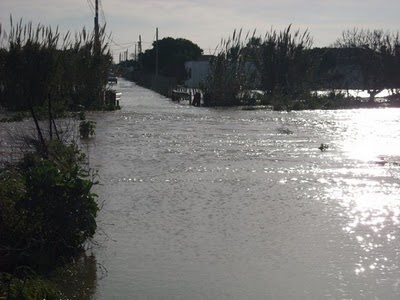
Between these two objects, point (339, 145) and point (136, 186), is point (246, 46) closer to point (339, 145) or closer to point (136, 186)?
point (339, 145)

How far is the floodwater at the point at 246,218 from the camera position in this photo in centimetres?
779

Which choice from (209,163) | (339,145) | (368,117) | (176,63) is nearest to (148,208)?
(209,163)

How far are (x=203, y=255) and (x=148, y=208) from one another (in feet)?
9.07

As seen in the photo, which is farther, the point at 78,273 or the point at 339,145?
the point at 339,145

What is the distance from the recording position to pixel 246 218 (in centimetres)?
1075

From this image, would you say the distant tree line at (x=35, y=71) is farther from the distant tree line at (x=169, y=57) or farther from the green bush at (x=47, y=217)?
the distant tree line at (x=169, y=57)

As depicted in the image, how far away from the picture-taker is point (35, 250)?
311 inches

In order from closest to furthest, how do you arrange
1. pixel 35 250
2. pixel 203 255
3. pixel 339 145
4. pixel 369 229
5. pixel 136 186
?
pixel 35 250 → pixel 203 255 → pixel 369 229 → pixel 136 186 → pixel 339 145

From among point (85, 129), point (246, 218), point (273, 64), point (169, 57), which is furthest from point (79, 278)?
point (169, 57)

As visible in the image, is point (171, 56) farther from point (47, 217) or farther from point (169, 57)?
point (47, 217)

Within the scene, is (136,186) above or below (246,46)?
below

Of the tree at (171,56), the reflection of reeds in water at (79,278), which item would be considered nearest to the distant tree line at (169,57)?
the tree at (171,56)

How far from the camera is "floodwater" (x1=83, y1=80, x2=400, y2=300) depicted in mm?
7789

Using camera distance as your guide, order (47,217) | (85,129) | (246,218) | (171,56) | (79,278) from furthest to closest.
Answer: (171,56)
(85,129)
(246,218)
(47,217)
(79,278)
